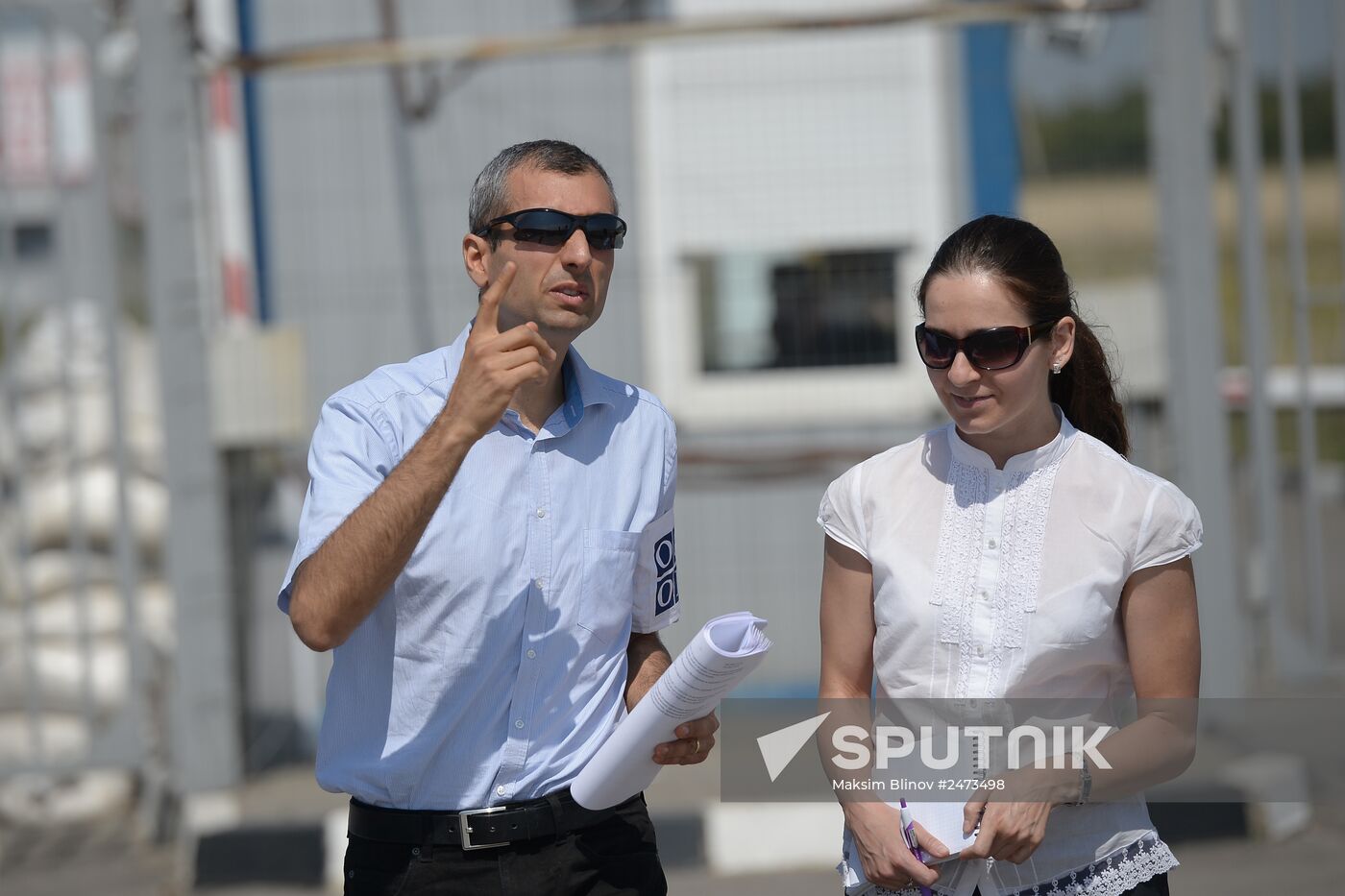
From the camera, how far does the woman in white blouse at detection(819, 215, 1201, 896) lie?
6.75 ft

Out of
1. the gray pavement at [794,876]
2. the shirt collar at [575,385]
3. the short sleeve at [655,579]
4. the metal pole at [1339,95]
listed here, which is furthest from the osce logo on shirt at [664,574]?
the metal pole at [1339,95]

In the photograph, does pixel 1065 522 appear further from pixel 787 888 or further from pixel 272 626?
pixel 272 626

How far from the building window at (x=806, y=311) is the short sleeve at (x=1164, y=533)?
4.22 metres

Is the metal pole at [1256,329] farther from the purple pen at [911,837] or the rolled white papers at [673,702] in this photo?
the rolled white papers at [673,702]

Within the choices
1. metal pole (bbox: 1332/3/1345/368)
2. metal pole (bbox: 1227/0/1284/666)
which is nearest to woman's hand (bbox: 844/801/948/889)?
metal pole (bbox: 1227/0/1284/666)

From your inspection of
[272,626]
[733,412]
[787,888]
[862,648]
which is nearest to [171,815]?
[272,626]

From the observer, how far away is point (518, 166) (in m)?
2.28

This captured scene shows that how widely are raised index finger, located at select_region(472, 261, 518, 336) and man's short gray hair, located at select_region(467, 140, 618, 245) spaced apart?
182 millimetres

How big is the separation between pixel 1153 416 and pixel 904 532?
4.20 metres

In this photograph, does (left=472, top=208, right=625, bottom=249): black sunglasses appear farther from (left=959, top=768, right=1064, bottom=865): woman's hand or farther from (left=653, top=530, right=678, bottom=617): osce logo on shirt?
(left=959, top=768, right=1064, bottom=865): woman's hand

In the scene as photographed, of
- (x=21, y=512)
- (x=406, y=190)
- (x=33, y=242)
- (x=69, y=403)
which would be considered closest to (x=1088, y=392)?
(x=69, y=403)

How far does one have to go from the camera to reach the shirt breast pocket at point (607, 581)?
90.8 inches

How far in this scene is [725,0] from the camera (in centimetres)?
698

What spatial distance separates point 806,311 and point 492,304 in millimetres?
4410
